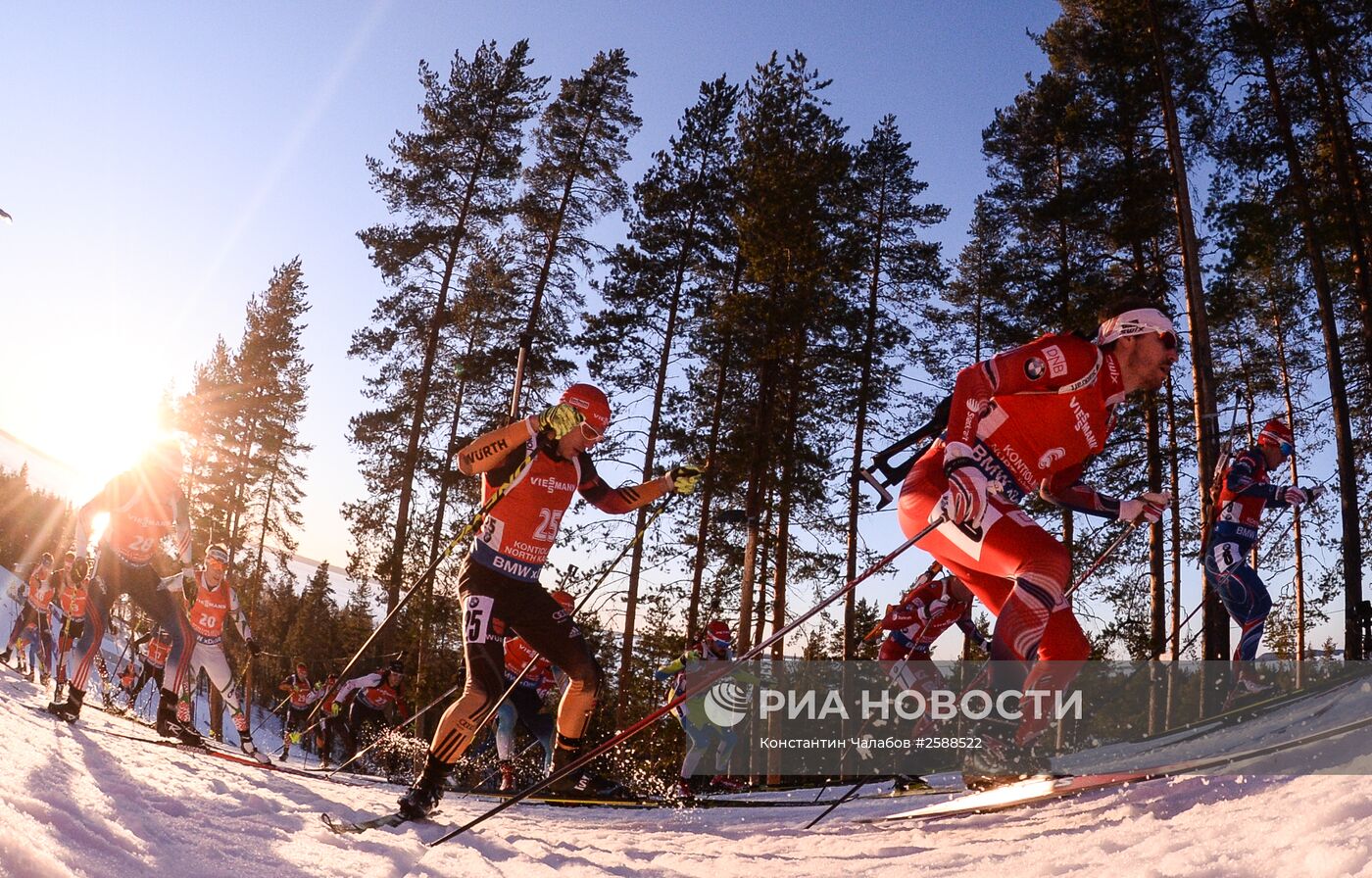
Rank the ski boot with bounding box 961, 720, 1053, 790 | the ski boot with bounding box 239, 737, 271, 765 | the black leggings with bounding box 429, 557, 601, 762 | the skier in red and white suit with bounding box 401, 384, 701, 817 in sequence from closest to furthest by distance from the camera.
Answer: the ski boot with bounding box 961, 720, 1053, 790 < the black leggings with bounding box 429, 557, 601, 762 < the skier in red and white suit with bounding box 401, 384, 701, 817 < the ski boot with bounding box 239, 737, 271, 765

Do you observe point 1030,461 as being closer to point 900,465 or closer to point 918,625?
point 900,465

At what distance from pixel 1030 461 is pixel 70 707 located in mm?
8939

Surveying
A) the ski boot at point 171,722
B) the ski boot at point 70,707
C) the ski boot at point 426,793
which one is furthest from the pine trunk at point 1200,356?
the ski boot at point 70,707

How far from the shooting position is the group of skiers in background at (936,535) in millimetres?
3834

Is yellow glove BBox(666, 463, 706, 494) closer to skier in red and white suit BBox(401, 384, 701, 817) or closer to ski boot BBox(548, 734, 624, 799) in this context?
skier in red and white suit BBox(401, 384, 701, 817)

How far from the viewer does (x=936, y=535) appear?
13.6 feet

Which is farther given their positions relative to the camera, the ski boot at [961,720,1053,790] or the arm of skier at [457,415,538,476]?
the arm of skier at [457,415,538,476]

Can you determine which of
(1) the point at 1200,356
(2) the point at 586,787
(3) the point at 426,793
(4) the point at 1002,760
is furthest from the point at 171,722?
(1) the point at 1200,356

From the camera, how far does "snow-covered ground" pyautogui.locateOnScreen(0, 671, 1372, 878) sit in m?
2.43

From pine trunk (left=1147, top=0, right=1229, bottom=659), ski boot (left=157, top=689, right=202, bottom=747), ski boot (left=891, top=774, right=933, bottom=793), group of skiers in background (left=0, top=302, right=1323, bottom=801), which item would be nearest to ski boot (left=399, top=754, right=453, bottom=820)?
group of skiers in background (left=0, top=302, right=1323, bottom=801)

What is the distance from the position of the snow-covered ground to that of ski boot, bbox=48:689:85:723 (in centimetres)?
269

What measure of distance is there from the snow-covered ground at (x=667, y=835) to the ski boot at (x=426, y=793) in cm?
11

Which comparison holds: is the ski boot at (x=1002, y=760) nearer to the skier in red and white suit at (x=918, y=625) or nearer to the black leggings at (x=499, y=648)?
the black leggings at (x=499, y=648)

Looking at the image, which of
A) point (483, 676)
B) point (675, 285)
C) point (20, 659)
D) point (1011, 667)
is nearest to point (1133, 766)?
point (1011, 667)
